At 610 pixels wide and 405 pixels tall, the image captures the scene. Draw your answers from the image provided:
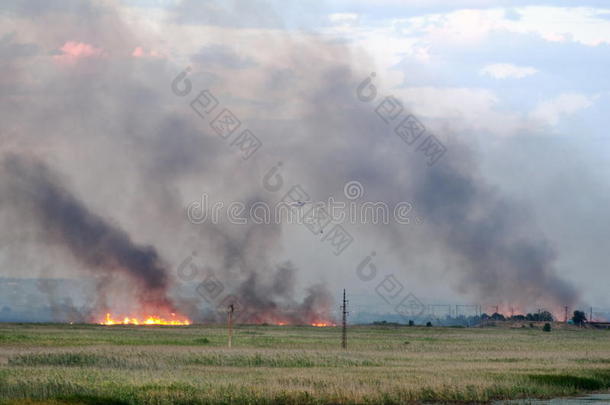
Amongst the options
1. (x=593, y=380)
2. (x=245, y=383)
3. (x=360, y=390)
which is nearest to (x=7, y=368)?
(x=245, y=383)

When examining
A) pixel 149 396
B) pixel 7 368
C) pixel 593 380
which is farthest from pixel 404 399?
pixel 7 368

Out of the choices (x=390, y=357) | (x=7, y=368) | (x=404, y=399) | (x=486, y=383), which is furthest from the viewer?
(x=390, y=357)

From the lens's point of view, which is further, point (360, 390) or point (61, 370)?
point (61, 370)

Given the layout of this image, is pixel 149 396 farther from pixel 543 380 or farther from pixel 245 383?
pixel 543 380

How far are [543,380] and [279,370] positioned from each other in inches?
764

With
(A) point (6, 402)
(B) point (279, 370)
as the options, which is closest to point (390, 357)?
(B) point (279, 370)

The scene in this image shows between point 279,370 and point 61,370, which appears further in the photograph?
point 279,370

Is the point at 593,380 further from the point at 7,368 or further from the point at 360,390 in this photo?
the point at 7,368

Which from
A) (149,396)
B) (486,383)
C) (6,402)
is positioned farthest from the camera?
(486,383)

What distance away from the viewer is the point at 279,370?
67375 mm

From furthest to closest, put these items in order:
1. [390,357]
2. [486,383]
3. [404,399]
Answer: [390,357] < [486,383] < [404,399]

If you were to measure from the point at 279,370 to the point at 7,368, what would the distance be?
19.7 meters

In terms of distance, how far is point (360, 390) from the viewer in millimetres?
52594

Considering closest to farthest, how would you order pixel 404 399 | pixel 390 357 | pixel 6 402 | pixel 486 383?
pixel 6 402
pixel 404 399
pixel 486 383
pixel 390 357
